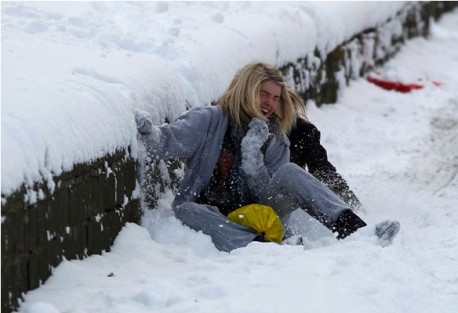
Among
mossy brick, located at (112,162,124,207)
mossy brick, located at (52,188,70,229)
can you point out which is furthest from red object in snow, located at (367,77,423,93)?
mossy brick, located at (52,188,70,229)

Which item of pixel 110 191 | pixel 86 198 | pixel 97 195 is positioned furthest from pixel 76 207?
pixel 110 191

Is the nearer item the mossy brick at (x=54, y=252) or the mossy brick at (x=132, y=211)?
the mossy brick at (x=54, y=252)

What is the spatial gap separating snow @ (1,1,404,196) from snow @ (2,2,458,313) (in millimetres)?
13

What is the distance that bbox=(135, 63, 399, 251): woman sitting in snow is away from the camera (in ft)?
20.4

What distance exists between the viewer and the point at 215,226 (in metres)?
6.11

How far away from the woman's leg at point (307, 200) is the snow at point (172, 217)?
0.17m

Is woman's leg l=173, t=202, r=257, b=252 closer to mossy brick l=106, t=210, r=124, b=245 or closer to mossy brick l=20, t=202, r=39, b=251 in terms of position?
mossy brick l=106, t=210, r=124, b=245

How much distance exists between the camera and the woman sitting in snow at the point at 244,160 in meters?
6.20

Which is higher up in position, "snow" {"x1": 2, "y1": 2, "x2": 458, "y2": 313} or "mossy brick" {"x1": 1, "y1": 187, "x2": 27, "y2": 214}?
"mossy brick" {"x1": 1, "y1": 187, "x2": 27, "y2": 214}

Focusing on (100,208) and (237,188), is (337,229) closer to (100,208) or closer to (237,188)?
(237,188)

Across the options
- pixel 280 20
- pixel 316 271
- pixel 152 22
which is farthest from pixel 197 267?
pixel 280 20

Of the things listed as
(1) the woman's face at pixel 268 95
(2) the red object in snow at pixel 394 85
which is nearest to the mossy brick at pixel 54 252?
(1) the woman's face at pixel 268 95

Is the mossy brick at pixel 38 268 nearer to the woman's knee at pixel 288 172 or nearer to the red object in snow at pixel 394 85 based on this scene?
the woman's knee at pixel 288 172

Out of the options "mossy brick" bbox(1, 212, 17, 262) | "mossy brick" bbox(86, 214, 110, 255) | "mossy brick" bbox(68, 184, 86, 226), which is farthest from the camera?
"mossy brick" bbox(86, 214, 110, 255)
